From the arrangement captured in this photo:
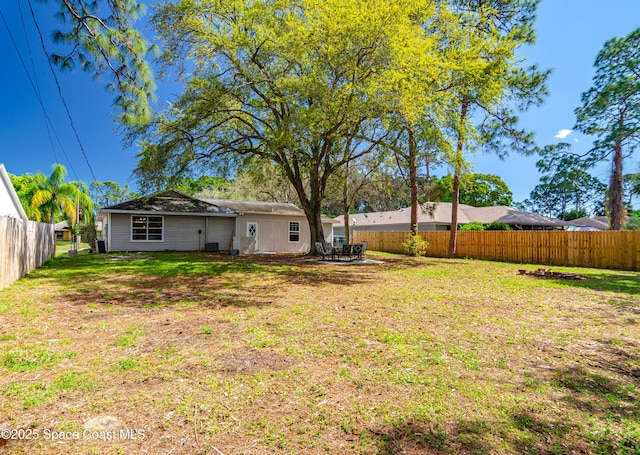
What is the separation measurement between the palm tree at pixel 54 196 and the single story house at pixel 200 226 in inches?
555

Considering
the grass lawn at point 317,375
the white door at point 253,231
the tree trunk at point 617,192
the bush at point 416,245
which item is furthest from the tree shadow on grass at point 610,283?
the white door at point 253,231

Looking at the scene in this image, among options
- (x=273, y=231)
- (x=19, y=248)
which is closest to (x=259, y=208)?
(x=273, y=231)

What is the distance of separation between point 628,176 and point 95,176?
110ft

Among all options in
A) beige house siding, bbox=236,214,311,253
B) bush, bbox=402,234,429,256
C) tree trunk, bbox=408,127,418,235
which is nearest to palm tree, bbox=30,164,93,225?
beige house siding, bbox=236,214,311,253

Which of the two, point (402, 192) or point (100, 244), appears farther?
point (402, 192)

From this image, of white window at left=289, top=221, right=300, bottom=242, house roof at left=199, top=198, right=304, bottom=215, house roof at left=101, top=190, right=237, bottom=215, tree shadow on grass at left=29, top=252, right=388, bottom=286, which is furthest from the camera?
white window at left=289, top=221, right=300, bottom=242

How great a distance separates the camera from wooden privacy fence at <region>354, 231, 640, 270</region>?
1438cm

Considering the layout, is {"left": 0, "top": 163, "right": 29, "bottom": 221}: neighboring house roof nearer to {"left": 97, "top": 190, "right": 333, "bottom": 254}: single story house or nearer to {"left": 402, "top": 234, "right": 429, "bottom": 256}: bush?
{"left": 97, "top": 190, "right": 333, "bottom": 254}: single story house

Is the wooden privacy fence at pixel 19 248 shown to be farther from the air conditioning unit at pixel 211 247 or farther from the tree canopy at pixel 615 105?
the tree canopy at pixel 615 105

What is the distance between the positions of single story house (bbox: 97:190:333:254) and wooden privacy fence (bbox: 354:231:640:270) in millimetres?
9014

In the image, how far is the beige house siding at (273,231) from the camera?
70.3 ft

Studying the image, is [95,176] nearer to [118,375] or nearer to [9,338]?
[9,338]

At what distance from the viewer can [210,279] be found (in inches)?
402

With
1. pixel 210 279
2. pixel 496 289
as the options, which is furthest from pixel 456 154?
pixel 210 279
